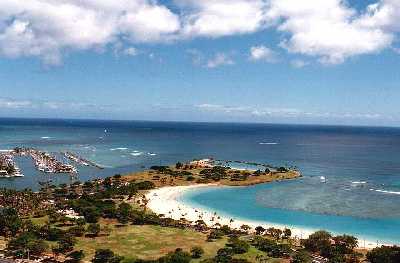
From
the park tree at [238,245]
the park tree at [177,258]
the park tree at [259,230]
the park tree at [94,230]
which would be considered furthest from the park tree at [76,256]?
the park tree at [259,230]

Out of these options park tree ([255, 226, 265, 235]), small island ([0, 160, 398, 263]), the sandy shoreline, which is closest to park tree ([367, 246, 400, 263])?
small island ([0, 160, 398, 263])

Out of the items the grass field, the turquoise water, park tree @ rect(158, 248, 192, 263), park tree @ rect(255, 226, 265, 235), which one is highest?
park tree @ rect(158, 248, 192, 263)

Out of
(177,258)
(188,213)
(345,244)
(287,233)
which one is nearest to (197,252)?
(177,258)

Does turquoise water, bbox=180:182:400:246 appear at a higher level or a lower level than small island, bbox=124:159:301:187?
lower

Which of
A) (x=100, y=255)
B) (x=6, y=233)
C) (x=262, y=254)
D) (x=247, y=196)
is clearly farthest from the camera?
(x=247, y=196)

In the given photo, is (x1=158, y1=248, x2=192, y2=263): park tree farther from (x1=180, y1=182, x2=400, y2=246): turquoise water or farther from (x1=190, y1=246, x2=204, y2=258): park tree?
(x1=180, y1=182, x2=400, y2=246): turquoise water

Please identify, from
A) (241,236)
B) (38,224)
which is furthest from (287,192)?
(38,224)

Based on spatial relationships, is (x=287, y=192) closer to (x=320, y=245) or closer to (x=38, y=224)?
(x=320, y=245)

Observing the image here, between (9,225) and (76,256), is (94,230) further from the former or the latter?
(9,225)

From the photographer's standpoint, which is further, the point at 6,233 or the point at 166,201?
the point at 166,201
